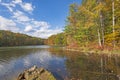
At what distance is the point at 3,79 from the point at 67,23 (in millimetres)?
49053

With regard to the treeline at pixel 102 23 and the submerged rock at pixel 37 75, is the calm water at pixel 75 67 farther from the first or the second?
the treeline at pixel 102 23

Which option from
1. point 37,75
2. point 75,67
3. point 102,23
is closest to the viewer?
point 37,75

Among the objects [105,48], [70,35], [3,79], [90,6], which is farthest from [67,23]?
[3,79]

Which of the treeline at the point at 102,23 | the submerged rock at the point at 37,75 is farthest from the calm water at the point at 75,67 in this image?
the treeline at the point at 102,23

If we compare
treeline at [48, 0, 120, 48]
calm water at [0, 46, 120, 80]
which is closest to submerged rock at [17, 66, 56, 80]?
calm water at [0, 46, 120, 80]

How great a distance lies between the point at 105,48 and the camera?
3145 centimetres

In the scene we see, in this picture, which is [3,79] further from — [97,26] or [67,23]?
[67,23]

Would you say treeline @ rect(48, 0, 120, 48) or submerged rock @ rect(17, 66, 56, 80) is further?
treeline @ rect(48, 0, 120, 48)

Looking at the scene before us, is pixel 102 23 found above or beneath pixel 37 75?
above

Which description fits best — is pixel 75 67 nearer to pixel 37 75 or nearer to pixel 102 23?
pixel 37 75

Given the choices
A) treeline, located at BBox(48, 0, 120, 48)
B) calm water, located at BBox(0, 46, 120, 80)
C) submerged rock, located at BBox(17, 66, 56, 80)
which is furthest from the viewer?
treeline, located at BBox(48, 0, 120, 48)

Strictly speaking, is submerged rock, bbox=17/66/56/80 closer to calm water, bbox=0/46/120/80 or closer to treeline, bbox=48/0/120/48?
calm water, bbox=0/46/120/80

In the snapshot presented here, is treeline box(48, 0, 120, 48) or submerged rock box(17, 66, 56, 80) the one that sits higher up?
treeline box(48, 0, 120, 48)

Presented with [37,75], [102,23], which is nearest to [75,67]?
[37,75]
